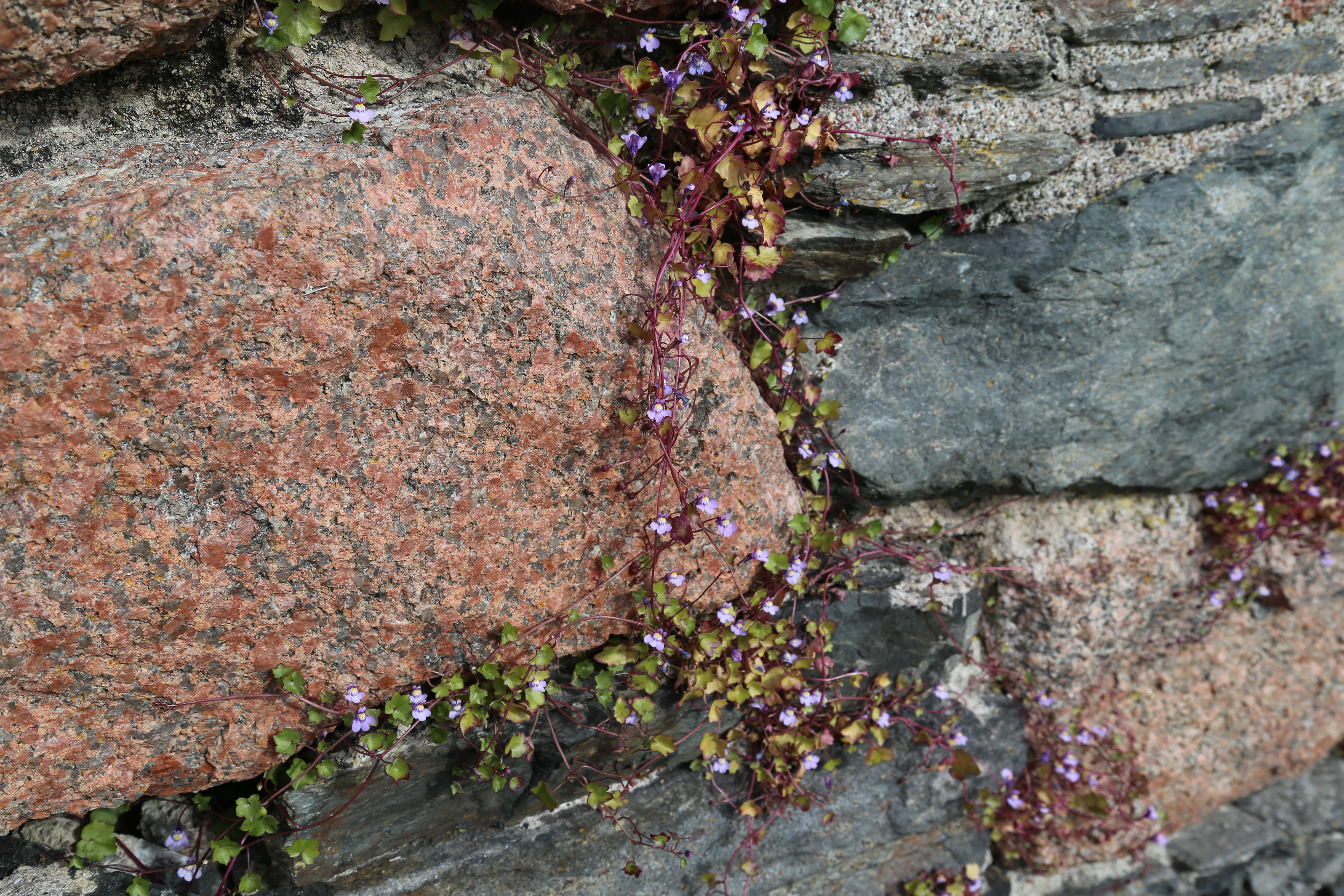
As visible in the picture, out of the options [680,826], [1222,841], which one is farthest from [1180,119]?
[1222,841]

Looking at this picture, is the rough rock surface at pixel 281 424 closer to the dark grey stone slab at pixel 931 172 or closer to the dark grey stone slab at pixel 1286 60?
the dark grey stone slab at pixel 931 172

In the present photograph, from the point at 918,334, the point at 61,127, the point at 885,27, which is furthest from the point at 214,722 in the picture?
the point at 885,27

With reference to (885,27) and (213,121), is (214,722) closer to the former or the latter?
(213,121)

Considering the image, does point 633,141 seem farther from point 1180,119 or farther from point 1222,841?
point 1222,841

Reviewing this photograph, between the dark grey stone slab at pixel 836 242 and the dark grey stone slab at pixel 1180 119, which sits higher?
the dark grey stone slab at pixel 1180 119

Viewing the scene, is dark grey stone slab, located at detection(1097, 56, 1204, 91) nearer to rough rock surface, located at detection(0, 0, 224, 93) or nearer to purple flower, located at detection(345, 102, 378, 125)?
purple flower, located at detection(345, 102, 378, 125)

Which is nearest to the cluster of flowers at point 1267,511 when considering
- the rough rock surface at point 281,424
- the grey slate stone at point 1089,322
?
the grey slate stone at point 1089,322
